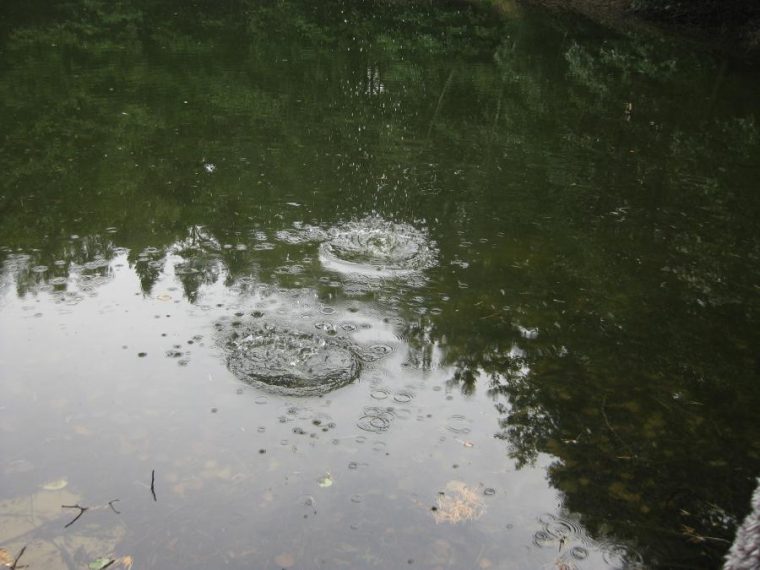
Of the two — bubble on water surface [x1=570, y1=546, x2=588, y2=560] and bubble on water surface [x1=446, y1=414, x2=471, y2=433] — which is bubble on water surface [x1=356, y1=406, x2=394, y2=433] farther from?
bubble on water surface [x1=570, y1=546, x2=588, y2=560]

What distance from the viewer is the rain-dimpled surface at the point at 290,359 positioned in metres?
5.55

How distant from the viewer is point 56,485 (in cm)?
457

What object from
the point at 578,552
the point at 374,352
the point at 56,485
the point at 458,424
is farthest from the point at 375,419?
the point at 56,485

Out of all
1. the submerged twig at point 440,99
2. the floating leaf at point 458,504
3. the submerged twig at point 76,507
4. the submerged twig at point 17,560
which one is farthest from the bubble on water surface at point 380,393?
A: the submerged twig at point 440,99

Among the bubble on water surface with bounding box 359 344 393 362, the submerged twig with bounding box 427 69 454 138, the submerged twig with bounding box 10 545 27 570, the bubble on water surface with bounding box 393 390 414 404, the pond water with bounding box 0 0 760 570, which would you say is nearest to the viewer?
the submerged twig with bounding box 10 545 27 570

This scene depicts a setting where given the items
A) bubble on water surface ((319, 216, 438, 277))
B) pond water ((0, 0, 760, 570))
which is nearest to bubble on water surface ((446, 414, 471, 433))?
pond water ((0, 0, 760, 570))

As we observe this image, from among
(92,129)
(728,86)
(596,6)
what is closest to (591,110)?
(728,86)

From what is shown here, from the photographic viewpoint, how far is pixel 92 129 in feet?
36.3

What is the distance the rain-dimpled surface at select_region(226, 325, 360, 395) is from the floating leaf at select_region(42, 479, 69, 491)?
57.6 inches

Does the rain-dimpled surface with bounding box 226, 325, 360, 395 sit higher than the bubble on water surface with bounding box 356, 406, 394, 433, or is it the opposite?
the rain-dimpled surface with bounding box 226, 325, 360, 395

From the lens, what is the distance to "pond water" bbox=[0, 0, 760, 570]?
4.46 metres

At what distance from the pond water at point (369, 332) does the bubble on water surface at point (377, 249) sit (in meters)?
0.04

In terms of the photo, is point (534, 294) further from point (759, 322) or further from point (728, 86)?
point (728, 86)

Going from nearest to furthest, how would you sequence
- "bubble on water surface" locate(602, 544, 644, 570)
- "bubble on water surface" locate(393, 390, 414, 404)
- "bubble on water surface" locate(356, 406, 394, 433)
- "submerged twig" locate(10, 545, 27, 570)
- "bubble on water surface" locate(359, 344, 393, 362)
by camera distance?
"submerged twig" locate(10, 545, 27, 570) → "bubble on water surface" locate(602, 544, 644, 570) → "bubble on water surface" locate(356, 406, 394, 433) → "bubble on water surface" locate(393, 390, 414, 404) → "bubble on water surface" locate(359, 344, 393, 362)
